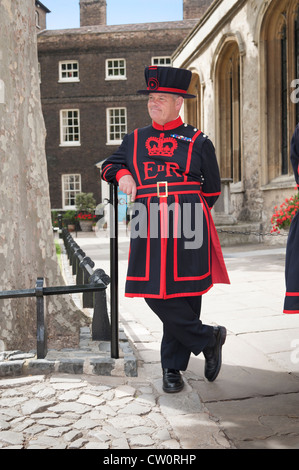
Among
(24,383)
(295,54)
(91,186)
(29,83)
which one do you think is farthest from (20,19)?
(91,186)

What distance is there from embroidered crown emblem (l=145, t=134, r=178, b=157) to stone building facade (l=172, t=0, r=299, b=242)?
936 cm

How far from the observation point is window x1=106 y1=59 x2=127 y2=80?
94.7 ft

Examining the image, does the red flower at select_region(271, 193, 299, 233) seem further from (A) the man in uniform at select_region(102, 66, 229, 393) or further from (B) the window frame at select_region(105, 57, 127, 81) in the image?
(B) the window frame at select_region(105, 57, 127, 81)

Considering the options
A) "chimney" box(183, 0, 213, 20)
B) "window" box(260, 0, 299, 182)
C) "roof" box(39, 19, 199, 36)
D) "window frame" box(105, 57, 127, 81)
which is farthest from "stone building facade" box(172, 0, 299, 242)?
"chimney" box(183, 0, 213, 20)

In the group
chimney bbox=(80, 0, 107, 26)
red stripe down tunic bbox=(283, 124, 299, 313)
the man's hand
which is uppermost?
chimney bbox=(80, 0, 107, 26)

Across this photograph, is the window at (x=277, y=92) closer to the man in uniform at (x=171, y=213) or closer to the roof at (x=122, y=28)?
the man in uniform at (x=171, y=213)

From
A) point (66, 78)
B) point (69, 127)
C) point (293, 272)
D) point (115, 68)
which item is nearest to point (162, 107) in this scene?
point (293, 272)

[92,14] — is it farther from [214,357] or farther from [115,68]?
[214,357]

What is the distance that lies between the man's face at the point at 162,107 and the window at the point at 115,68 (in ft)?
→ 88.0

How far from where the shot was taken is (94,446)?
246 cm

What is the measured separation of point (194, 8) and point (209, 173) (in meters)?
31.1

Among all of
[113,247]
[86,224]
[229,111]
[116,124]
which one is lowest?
[86,224]

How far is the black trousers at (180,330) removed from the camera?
312 cm

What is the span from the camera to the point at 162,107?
124 inches
